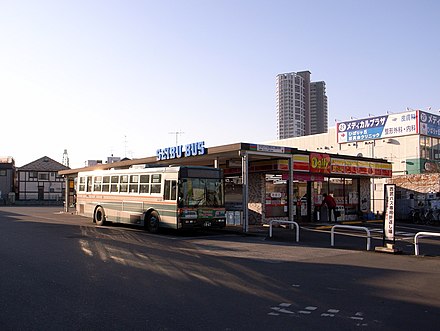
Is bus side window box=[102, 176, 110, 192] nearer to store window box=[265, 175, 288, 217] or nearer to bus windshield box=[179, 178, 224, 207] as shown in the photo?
bus windshield box=[179, 178, 224, 207]

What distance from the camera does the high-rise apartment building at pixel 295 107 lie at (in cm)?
11638

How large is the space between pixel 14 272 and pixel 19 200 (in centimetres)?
6536

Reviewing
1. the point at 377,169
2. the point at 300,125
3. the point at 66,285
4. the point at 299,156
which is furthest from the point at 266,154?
the point at 300,125

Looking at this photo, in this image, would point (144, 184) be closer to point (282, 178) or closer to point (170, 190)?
point (170, 190)

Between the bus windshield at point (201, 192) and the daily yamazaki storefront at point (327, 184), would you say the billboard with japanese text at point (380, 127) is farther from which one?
the bus windshield at point (201, 192)

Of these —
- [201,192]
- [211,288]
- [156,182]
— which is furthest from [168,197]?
[211,288]

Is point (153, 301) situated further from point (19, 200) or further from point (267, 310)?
point (19, 200)

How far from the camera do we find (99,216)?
955 inches

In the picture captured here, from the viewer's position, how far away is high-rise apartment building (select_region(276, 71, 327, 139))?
382 ft

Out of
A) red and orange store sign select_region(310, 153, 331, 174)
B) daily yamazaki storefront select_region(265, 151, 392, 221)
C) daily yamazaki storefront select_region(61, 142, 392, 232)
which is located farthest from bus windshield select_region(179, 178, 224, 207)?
red and orange store sign select_region(310, 153, 331, 174)

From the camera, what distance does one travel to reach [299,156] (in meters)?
24.8

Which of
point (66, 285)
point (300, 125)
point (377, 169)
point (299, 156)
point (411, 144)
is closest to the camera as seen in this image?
point (66, 285)

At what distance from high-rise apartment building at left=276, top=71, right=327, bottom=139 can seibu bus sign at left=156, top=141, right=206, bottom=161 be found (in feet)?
295

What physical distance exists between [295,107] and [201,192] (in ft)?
337
